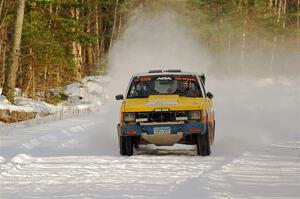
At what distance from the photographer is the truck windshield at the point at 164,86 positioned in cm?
1336

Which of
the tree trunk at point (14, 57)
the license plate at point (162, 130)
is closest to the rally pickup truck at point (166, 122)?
the license plate at point (162, 130)

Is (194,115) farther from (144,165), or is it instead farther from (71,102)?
(71,102)

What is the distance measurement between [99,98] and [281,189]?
2452 centimetres

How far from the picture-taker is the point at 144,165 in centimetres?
1068

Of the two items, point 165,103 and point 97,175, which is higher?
point 165,103

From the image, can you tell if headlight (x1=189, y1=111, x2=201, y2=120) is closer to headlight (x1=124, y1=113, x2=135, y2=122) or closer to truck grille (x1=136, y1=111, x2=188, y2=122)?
truck grille (x1=136, y1=111, x2=188, y2=122)

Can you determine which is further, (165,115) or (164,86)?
(164,86)

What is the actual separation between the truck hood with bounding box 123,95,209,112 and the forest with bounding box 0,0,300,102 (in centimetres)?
1137

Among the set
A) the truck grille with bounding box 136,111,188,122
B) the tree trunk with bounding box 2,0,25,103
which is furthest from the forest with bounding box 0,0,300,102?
the truck grille with bounding box 136,111,188,122

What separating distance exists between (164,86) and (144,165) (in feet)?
10.6

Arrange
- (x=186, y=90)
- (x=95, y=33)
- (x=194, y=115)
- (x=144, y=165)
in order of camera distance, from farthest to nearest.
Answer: (x=95, y=33) < (x=186, y=90) < (x=194, y=115) < (x=144, y=165)

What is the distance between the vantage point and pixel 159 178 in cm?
912

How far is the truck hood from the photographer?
40.1 ft

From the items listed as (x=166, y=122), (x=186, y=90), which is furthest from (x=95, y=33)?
(x=166, y=122)
